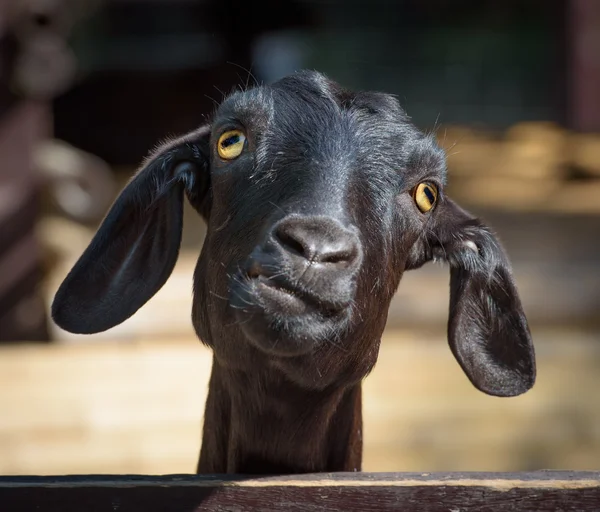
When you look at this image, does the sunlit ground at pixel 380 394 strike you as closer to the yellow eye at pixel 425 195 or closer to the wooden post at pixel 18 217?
the wooden post at pixel 18 217

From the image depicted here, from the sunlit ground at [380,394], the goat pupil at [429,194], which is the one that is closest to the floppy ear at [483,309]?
the goat pupil at [429,194]

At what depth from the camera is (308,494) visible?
8.52 feet

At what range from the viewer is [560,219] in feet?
35.1

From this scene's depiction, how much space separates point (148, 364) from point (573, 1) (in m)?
6.77

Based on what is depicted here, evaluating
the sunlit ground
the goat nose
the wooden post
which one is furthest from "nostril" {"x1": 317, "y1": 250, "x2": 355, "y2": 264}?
the wooden post

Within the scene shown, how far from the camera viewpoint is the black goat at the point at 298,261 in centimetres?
257

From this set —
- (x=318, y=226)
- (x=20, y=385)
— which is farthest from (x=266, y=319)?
(x=20, y=385)

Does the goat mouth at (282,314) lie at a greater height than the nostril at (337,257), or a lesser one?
lesser

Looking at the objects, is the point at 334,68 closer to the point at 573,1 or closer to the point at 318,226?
the point at 573,1

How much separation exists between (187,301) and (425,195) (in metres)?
4.87

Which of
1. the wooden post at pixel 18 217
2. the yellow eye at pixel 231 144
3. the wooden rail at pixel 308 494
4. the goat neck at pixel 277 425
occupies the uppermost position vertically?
the wooden post at pixel 18 217

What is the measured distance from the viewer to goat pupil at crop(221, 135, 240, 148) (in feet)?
10.1

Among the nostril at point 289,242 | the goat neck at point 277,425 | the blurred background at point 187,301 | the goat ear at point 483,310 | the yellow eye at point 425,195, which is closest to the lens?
the nostril at point 289,242

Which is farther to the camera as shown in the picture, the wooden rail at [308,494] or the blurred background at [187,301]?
the blurred background at [187,301]
